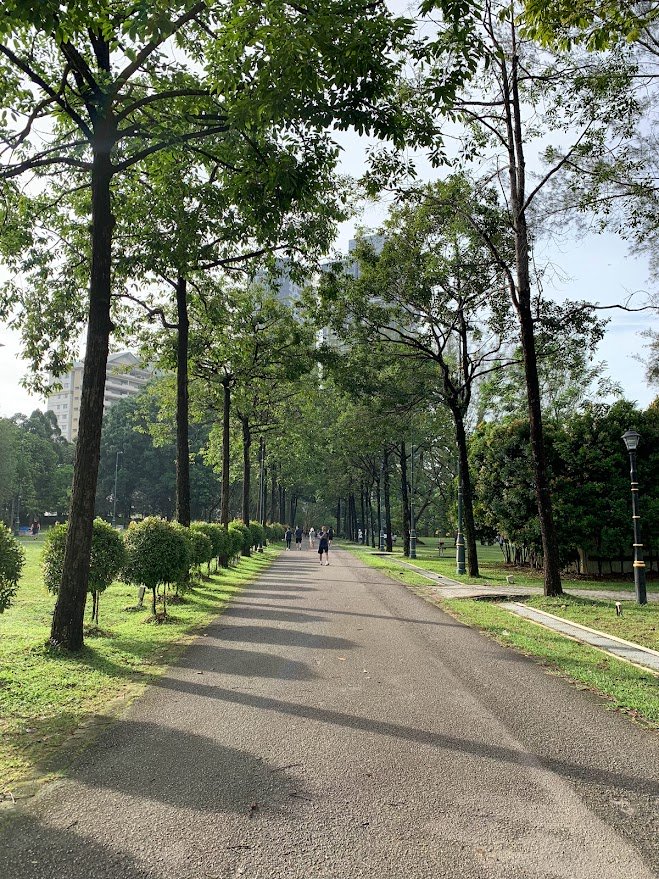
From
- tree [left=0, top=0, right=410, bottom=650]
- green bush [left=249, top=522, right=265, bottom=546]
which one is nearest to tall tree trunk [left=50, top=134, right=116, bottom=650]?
tree [left=0, top=0, right=410, bottom=650]

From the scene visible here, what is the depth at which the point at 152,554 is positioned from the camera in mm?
11383

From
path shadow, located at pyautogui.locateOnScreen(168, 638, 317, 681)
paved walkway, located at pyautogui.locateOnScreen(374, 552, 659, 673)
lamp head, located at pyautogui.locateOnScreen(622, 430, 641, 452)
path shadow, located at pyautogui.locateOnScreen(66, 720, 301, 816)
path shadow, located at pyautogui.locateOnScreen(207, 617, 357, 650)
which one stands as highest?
lamp head, located at pyautogui.locateOnScreen(622, 430, 641, 452)

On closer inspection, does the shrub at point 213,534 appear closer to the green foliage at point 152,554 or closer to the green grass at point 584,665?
the green foliage at point 152,554

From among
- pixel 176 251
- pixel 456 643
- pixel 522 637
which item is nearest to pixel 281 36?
pixel 176 251

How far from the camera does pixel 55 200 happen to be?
12.4 meters

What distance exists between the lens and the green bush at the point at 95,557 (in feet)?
31.3

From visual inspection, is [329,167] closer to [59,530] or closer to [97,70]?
[97,70]

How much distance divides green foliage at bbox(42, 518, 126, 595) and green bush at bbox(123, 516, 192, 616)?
1.09 metres

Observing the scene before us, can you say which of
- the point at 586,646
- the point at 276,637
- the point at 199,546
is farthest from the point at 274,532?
the point at 586,646

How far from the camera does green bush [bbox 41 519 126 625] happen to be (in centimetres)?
953

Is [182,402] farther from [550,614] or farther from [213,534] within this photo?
[550,614]

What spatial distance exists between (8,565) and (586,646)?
834 cm

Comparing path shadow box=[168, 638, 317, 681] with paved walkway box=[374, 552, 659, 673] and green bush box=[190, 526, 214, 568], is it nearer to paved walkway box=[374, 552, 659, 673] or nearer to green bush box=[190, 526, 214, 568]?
paved walkway box=[374, 552, 659, 673]

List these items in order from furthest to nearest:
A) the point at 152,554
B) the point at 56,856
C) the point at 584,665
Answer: the point at 152,554 < the point at 584,665 < the point at 56,856
